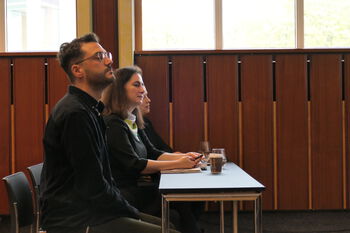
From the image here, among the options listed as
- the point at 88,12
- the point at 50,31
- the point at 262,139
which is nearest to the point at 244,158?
the point at 262,139

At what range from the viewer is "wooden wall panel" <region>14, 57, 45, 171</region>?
13.8 feet

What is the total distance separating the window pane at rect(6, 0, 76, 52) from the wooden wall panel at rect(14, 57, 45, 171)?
305 mm

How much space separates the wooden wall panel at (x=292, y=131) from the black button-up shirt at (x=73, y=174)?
2.87m

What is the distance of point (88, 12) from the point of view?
4.23 m

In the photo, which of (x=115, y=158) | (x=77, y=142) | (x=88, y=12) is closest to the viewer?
(x=77, y=142)

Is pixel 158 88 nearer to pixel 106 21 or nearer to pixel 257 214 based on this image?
pixel 106 21

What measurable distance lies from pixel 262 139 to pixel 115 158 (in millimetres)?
2115

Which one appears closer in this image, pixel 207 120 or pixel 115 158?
pixel 115 158

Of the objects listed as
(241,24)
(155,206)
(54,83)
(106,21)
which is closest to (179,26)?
(241,24)

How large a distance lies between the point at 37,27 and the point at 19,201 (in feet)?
9.09

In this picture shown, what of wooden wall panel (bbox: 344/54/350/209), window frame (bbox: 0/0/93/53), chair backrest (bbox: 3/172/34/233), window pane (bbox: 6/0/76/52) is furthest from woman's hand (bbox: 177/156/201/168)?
window pane (bbox: 6/0/76/52)

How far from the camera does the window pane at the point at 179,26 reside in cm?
449

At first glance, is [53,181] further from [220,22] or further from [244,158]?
[220,22]

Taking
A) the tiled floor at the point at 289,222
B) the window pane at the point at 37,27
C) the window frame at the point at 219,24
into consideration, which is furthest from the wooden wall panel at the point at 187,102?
the window pane at the point at 37,27
